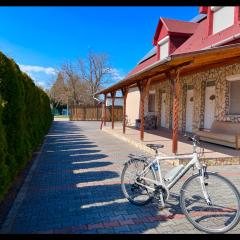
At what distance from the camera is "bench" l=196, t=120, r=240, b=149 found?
28.7 ft

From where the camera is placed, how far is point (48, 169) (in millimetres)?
7301

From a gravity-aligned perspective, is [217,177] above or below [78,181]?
above

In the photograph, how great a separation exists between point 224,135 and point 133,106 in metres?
14.3

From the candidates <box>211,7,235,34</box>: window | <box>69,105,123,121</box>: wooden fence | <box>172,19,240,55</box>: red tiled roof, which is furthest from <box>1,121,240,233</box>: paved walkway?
<box>69,105,123,121</box>: wooden fence

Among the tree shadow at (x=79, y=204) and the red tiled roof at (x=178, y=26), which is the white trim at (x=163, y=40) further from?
the tree shadow at (x=79, y=204)

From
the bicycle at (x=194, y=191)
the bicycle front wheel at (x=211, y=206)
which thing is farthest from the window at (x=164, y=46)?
the bicycle front wheel at (x=211, y=206)

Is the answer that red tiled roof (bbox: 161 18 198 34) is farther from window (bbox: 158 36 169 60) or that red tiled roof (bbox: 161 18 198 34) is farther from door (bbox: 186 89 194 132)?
door (bbox: 186 89 194 132)

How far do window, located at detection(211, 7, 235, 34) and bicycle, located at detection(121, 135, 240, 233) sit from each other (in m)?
8.21

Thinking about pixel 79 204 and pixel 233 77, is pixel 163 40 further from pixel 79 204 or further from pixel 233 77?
pixel 79 204

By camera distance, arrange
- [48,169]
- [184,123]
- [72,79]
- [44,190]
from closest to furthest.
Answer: [44,190], [48,169], [184,123], [72,79]

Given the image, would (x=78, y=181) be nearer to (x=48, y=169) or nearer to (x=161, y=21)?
(x=48, y=169)

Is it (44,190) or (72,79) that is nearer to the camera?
(44,190)
